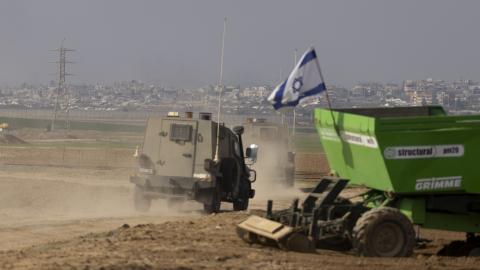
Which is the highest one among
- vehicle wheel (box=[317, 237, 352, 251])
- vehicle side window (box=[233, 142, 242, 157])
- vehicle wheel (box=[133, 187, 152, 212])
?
vehicle side window (box=[233, 142, 242, 157])

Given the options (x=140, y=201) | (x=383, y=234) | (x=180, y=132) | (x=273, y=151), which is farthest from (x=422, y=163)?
(x=273, y=151)

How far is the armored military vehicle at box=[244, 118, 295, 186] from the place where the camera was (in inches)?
1313

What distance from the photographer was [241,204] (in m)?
23.2

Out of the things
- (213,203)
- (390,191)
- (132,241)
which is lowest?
(213,203)

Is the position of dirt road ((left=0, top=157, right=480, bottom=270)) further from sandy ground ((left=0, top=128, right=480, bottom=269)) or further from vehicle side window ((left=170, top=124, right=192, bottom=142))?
vehicle side window ((left=170, top=124, right=192, bottom=142))

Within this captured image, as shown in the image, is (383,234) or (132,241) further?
(132,241)

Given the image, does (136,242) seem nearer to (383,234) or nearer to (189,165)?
(383,234)

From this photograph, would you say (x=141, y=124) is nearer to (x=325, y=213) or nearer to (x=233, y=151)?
(x=233, y=151)

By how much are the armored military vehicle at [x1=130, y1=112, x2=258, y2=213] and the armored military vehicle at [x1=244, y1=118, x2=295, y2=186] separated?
397 inches

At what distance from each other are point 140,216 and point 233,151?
263cm

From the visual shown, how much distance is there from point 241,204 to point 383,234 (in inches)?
398

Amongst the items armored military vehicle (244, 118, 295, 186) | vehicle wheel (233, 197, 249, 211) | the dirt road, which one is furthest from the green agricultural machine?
armored military vehicle (244, 118, 295, 186)

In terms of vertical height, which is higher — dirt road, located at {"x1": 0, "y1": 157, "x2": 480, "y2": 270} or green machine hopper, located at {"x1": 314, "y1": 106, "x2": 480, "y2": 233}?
green machine hopper, located at {"x1": 314, "y1": 106, "x2": 480, "y2": 233}

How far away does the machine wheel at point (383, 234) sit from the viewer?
13172 millimetres
